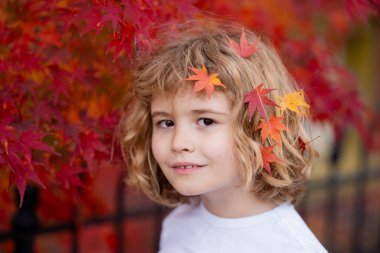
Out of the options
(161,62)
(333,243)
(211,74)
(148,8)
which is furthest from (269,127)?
(333,243)

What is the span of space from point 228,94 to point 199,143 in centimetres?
20

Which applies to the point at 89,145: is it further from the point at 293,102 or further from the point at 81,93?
the point at 293,102

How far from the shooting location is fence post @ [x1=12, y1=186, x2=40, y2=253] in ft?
8.61

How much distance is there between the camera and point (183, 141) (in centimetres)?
186

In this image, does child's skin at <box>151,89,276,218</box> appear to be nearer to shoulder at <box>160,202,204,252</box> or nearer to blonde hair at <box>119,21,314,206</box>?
blonde hair at <box>119,21,314,206</box>

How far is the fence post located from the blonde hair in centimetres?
63

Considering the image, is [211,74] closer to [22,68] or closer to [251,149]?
[251,149]

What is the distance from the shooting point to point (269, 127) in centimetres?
186

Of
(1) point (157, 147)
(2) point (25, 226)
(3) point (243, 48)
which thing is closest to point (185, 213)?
(1) point (157, 147)

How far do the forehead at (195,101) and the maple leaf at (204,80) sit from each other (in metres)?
0.04

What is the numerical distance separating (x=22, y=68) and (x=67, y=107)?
24 centimetres

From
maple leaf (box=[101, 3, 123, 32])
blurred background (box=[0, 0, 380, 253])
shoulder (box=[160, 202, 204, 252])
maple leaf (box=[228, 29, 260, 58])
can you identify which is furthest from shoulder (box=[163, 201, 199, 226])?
maple leaf (box=[101, 3, 123, 32])

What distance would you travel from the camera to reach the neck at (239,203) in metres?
2.05

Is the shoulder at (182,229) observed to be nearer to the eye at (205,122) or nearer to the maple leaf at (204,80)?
the eye at (205,122)
